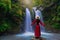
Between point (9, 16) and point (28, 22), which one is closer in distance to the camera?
point (9, 16)

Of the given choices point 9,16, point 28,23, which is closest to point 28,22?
point 28,23

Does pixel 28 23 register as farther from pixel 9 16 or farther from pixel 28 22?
pixel 9 16

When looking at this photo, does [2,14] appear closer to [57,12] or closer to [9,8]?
[9,8]

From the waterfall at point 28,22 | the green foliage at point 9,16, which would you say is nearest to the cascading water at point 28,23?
the waterfall at point 28,22

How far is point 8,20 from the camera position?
17406 millimetres

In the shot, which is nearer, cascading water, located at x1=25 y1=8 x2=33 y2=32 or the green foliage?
the green foliage

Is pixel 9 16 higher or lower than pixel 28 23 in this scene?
higher

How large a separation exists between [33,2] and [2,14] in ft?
21.6

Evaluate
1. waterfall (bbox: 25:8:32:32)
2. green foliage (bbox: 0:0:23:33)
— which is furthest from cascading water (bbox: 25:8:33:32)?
green foliage (bbox: 0:0:23:33)

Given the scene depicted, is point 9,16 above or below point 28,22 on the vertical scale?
above

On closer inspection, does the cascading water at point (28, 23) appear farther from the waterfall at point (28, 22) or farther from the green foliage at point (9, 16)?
the green foliage at point (9, 16)

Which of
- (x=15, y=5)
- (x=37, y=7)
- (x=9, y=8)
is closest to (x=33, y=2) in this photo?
(x=37, y=7)

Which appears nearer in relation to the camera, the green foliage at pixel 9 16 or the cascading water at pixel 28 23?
the green foliage at pixel 9 16

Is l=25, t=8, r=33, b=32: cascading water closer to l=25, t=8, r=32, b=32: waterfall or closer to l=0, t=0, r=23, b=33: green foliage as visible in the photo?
l=25, t=8, r=32, b=32: waterfall
